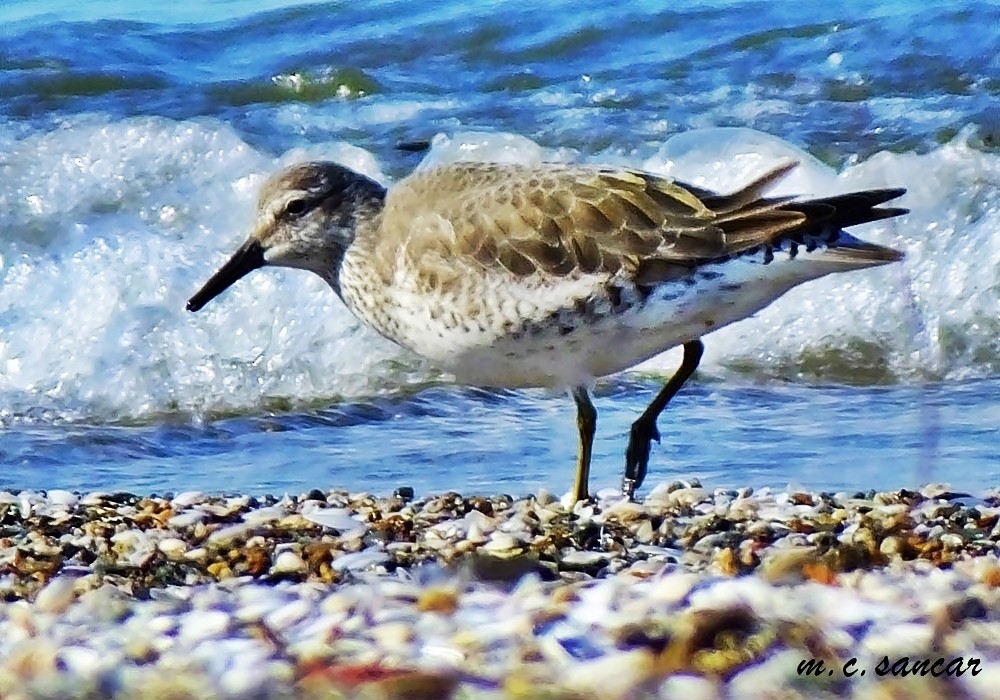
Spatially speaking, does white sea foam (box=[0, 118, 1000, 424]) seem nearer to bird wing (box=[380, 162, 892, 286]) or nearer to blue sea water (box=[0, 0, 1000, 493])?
blue sea water (box=[0, 0, 1000, 493])

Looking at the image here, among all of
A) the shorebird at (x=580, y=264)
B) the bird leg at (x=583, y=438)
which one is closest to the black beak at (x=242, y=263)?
the shorebird at (x=580, y=264)

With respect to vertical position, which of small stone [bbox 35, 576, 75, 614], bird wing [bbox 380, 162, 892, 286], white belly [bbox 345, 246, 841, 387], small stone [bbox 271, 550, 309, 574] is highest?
bird wing [bbox 380, 162, 892, 286]

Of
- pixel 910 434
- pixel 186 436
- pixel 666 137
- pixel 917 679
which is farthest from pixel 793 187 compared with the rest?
pixel 917 679

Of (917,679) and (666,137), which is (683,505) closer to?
(917,679)

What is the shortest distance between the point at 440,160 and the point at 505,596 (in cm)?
491

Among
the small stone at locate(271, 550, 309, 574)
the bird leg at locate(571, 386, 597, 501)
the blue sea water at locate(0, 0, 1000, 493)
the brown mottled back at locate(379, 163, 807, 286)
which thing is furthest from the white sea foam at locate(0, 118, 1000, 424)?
the small stone at locate(271, 550, 309, 574)

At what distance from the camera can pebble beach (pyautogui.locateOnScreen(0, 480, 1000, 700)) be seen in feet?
10.2

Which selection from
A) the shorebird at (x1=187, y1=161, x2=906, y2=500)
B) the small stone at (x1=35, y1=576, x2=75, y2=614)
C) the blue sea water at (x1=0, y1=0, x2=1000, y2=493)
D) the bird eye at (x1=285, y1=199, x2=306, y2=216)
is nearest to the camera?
the small stone at (x1=35, y1=576, x2=75, y2=614)

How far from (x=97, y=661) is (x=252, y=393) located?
11.4ft

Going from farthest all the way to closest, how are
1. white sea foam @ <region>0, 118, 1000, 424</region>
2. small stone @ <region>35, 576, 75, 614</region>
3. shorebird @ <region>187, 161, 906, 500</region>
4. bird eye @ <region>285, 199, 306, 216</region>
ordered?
1. white sea foam @ <region>0, 118, 1000, 424</region>
2. bird eye @ <region>285, 199, 306, 216</region>
3. shorebird @ <region>187, 161, 906, 500</region>
4. small stone @ <region>35, 576, 75, 614</region>

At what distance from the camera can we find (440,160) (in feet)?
27.3

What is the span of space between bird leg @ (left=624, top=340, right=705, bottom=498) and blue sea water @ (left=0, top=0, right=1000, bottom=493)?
30cm

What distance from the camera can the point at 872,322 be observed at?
6934 millimetres

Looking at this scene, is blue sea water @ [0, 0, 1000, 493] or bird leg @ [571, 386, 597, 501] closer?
bird leg @ [571, 386, 597, 501]
